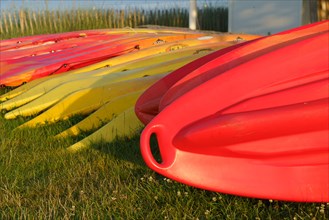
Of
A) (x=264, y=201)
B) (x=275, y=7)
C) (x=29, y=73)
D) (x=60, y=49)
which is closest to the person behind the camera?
(x=264, y=201)

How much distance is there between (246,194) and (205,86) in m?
0.52

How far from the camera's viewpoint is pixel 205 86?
258 centimetres

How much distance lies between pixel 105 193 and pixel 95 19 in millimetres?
10111

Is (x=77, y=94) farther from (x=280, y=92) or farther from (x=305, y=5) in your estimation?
(x=305, y=5)

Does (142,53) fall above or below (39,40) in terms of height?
above

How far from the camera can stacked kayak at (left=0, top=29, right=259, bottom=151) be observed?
13.5ft

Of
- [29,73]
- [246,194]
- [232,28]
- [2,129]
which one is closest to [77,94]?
[2,129]

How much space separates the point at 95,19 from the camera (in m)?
12.4

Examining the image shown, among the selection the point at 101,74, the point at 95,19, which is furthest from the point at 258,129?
the point at 95,19

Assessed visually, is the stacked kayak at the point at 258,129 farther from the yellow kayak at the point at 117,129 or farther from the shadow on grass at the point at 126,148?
the yellow kayak at the point at 117,129

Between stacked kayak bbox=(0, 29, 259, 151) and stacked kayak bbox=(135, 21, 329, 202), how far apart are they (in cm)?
118

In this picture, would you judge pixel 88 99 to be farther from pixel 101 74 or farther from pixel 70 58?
pixel 70 58

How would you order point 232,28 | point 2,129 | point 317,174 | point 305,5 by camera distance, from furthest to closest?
1. point 232,28
2. point 305,5
3. point 2,129
4. point 317,174

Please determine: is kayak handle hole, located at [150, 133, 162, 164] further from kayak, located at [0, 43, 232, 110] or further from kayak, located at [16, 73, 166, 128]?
kayak, located at [0, 43, 232, 110]
